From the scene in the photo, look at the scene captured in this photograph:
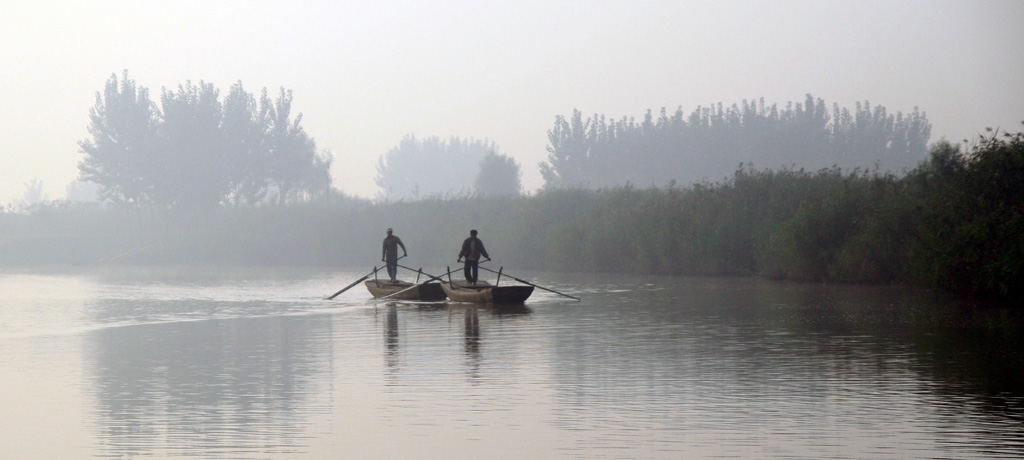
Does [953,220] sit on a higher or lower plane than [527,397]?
higher

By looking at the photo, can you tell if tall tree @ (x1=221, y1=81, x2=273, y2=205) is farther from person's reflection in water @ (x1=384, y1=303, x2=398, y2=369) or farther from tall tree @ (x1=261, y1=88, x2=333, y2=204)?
person's reflection in water @ (x1=384, y1=303, x2=398, y2=369)

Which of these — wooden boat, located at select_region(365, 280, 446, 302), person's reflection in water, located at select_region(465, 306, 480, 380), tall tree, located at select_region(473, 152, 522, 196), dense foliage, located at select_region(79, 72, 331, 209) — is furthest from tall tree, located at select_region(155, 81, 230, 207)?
person's reflection in water, located at select_region(465, 306, 480, 380)

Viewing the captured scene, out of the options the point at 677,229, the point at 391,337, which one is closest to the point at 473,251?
the point at 391,337

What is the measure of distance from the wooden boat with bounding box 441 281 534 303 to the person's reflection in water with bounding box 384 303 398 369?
1684mm

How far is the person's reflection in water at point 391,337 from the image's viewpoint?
51.1ft

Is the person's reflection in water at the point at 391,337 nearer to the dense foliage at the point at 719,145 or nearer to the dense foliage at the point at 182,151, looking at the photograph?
the dense foliage at the point at 182,151

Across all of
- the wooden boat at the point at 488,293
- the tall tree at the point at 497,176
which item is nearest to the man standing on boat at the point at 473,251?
the wooden boat at the point at 488,293

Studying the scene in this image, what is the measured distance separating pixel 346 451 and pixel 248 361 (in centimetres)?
726

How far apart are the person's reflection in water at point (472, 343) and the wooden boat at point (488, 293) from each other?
0.56 metres

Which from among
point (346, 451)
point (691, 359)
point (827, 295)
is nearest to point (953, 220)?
point (827, 295)

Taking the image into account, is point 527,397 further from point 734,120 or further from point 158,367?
point 734,120

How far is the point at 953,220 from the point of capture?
27.4m

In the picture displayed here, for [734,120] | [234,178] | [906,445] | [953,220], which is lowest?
[906,445]

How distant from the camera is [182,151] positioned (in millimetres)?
79625
